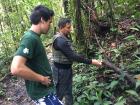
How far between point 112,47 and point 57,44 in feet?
8.97

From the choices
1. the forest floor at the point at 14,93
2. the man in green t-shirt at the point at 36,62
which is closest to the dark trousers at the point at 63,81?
the man in green t-shirt at the point at 36,62

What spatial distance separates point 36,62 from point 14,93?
18.2 feet

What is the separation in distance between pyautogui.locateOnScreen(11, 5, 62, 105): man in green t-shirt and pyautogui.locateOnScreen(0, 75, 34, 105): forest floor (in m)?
4.42

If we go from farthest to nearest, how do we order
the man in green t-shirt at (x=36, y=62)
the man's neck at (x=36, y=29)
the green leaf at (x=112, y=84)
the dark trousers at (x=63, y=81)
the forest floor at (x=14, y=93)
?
1. the forest floor at (x=14, y=93)
2. the green leaf at (x=112, y=84)
3. the dark trousers at (x=63, y=81)
4. the man's neck at (x=36, y=29)
5. the man in green t-shirt at (x=36, y=62)

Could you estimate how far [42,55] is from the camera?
4660mm

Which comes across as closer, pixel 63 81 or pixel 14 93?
pixel 63 81

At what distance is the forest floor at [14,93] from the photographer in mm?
9430

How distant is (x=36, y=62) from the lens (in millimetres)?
4625

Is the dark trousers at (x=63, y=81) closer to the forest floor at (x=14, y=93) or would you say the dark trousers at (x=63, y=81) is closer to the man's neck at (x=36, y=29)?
the man's neck at (x=36, y=29)

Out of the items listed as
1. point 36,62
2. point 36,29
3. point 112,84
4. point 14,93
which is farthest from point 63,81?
point 14,93

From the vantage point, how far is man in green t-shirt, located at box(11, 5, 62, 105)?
171 inches

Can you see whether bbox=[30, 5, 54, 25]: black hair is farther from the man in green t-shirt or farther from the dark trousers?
the dark trousers

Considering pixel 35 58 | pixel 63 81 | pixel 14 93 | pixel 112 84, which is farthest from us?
pixel 14 93

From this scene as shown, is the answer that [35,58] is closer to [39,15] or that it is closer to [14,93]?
[39,15]
